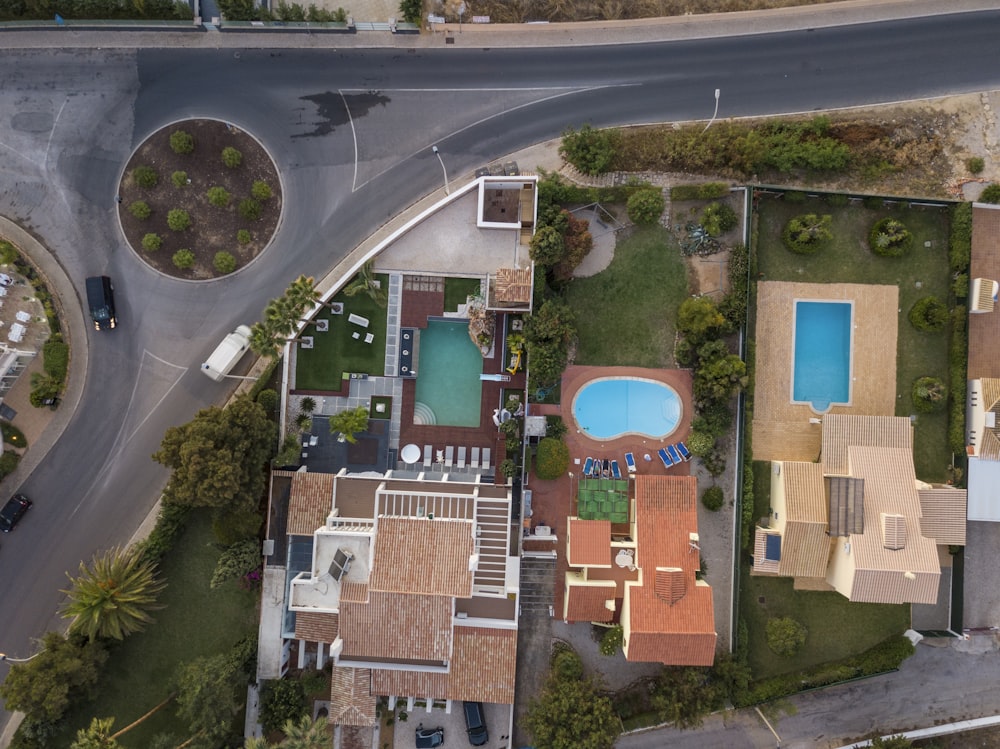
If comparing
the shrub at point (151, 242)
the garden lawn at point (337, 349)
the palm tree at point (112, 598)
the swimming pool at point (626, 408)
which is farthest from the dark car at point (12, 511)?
the swimming pool at point (626, 408)

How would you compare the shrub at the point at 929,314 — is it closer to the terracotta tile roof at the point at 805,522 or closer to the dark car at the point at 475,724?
the terracotta tile roof at the point at 805,522

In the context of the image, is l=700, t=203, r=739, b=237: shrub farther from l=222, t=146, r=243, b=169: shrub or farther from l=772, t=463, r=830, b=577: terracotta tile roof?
l=222, t=146, r=243, b=169: shrub

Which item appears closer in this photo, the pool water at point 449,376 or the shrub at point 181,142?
the shrub at point 181,142

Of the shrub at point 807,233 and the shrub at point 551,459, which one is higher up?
the shrub at point 807,233

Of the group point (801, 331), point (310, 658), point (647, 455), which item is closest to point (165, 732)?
point (310, 658)

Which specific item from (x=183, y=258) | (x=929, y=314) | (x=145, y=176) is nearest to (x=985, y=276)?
(x=929, y=314)

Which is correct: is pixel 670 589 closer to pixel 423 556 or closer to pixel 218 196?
pixel 423 556
